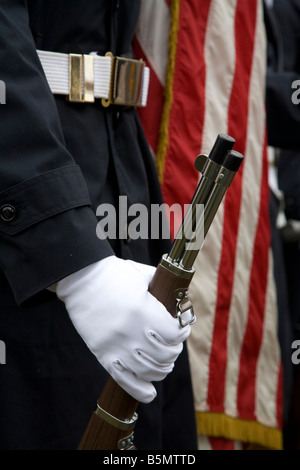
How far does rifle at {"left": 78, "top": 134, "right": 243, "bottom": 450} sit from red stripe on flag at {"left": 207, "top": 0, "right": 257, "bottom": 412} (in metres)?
0.46

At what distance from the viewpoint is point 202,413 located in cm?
124

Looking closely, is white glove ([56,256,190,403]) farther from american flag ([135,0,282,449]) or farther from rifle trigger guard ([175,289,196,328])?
american flag ([135,0,282,449])

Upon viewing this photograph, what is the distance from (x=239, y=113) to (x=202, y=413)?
2.02 ft

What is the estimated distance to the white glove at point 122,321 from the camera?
760 mm

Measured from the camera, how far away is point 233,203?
1326mm

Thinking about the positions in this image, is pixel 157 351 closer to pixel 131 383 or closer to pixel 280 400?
pixel 131 383

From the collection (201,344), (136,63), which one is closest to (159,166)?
(136,63)

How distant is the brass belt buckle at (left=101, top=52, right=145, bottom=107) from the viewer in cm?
97

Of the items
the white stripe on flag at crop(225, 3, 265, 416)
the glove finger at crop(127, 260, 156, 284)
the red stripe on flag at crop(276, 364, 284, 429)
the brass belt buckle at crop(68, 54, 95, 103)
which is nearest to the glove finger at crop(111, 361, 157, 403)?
the glove finger at crop(127, 260, 156, 284)

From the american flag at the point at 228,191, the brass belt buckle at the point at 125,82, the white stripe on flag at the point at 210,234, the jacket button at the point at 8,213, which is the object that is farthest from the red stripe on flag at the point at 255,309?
the jacket button at the point at 8,213

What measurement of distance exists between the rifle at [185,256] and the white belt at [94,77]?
0.78 feet

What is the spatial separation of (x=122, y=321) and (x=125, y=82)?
1.34 feet

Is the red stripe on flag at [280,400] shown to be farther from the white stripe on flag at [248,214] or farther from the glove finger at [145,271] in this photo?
the glove finger at [145,271]
